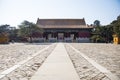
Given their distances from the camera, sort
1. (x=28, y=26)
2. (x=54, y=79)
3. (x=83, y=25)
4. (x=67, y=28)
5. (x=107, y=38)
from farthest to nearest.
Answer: (x=83, y=25) < (x=67, y=28) < (x=107, y=38) < (x=28, y=26) < (x=54, y=79)

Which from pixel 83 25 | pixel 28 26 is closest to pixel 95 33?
pixel 83 25

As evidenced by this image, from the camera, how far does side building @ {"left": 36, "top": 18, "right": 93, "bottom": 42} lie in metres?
52.7

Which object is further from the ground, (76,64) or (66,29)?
(66,29)

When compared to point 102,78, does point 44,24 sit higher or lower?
higher

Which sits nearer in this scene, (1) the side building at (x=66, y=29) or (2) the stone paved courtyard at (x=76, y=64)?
(2) the stone paved courtyard at (x=76, y=64)

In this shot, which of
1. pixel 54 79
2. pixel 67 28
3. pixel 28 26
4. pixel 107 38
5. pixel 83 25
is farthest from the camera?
pixel 83 25

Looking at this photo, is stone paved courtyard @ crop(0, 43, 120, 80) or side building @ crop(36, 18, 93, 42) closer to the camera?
stone paved courtyard @ crop(0, 43, 120, 80)

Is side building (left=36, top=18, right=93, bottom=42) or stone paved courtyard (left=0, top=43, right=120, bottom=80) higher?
side building (left=36, top=18, right=93, bottom=42)

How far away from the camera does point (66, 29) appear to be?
53.1 m

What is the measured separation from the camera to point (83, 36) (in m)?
52.9

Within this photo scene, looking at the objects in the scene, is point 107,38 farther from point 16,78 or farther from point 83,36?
point 16,78

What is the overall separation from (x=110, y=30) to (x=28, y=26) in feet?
58.7

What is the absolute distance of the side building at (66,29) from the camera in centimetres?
5272

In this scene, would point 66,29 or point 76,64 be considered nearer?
point 76,64
